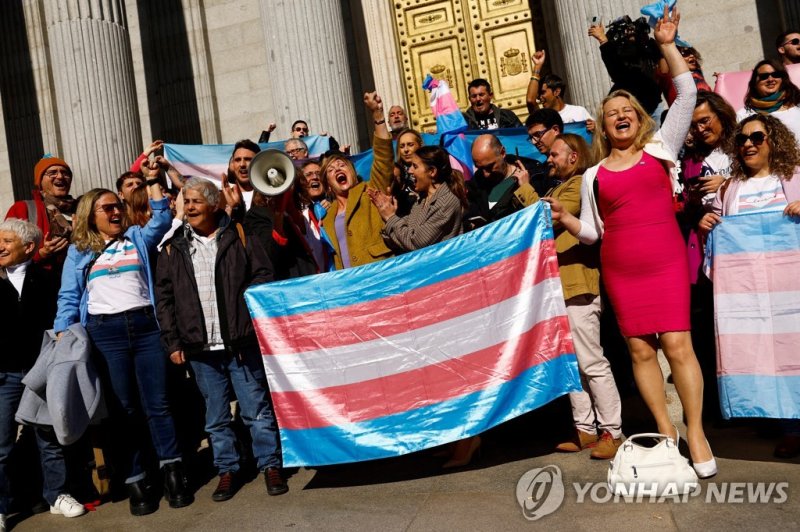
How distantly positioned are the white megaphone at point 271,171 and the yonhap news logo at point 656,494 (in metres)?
2.67

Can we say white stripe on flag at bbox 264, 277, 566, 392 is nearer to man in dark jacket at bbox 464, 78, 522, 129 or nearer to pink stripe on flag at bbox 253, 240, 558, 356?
pink stripe on flag at bbox 253, 240, 558, 356

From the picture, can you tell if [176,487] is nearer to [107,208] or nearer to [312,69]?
[107,208]

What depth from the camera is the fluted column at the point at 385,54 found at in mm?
12164

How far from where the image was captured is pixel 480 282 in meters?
5.00

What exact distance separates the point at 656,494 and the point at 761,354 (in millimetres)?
1113

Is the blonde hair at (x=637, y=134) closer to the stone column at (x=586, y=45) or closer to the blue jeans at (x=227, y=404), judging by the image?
the blue jeans at (x=227, y=404)

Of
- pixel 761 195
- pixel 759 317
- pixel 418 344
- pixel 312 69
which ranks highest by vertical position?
pixel 312 69

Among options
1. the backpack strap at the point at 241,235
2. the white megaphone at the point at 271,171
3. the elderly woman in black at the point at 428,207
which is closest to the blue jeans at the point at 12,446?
the backpack strap at the point at 241,235

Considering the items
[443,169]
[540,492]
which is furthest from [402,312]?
[540,492]

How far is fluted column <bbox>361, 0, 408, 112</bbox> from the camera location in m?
12.2

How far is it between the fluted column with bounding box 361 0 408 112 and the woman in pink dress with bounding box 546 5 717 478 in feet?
25.9

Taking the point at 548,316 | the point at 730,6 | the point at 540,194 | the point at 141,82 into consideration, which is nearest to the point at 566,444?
the point at 548,316

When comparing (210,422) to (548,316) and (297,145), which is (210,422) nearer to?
(548,316)

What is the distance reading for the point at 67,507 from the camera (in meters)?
5.52
